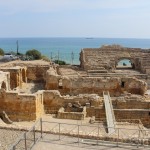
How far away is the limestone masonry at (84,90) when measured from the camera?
2102 cm

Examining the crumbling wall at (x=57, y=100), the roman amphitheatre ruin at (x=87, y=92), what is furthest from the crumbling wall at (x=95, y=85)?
the crumbling wall at (x=57, y=100)

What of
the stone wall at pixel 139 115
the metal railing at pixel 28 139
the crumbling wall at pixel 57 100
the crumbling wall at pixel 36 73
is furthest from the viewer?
the crumbling wall at pixel 36 73

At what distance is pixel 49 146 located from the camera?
1299 centimetres

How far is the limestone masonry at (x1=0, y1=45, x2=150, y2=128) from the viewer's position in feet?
Result: 68.9

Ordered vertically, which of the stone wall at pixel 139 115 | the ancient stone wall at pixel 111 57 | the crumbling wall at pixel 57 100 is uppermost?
the ancient stone wall at pixel 111 57

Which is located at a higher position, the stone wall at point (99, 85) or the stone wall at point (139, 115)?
the stone wall at point (99, 85)

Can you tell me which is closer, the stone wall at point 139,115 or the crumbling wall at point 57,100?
the stone wall at point 139,115

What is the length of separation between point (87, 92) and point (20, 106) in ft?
25.3

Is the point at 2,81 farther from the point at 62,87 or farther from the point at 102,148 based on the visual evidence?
the point at 102,148

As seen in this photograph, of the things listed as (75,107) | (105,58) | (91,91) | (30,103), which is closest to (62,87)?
(91,91)

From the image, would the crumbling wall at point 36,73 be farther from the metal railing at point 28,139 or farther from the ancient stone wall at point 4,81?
the metal railing at point 28,139

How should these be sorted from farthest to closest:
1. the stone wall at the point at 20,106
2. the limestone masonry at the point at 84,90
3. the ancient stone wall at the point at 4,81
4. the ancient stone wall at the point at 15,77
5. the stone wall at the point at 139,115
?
the ancient stone wall at the point at 15,77 < the ancient stone wall at the point at 4,81 < the stone wall at the point at 139,115 < the limestone masonry at the point at 84,90 < the stone wall at the point at 20,106

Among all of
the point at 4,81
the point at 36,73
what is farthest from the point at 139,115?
the point at 36,73

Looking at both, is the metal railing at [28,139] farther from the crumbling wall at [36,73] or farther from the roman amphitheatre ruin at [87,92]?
the crumbling wall at [36,73]
